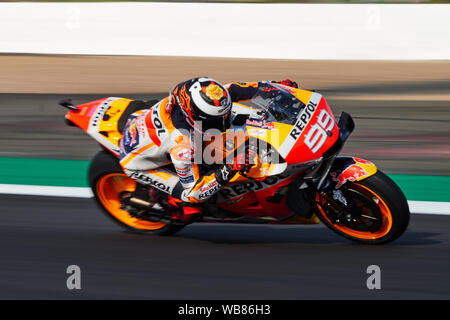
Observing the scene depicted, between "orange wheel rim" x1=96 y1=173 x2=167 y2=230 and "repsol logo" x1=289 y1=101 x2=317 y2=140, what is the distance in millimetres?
1565

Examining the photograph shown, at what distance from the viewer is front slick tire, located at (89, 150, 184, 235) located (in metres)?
5.80

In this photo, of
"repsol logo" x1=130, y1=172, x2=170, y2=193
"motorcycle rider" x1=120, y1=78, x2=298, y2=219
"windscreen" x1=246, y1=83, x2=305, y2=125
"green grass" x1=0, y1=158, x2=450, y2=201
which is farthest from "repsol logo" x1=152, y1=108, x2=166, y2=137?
"green grass" x1=0, y1=158, x2=450, y2=201

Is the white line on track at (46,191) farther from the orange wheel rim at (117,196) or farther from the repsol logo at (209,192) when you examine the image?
the repsol logo at (209,192)

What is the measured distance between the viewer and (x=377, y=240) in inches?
211

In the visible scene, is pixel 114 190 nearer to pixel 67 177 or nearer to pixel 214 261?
pixel 214 261

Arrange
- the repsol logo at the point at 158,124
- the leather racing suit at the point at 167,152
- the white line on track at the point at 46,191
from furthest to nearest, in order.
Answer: the white line on track at the point at 46,191
the repsol logo at the point at 158,124
the leather racing suit at the point at 167,152

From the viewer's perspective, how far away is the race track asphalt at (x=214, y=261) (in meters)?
4.80

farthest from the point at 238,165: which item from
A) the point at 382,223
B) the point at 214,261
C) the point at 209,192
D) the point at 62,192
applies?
the point at 62,192

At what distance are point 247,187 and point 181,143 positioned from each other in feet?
1.98

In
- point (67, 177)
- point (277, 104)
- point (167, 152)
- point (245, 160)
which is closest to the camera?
point (245, 160)

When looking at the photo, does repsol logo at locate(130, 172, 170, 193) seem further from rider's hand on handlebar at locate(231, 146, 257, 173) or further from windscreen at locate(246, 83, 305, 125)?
windscreen at locate(246, 83, 305, 125)

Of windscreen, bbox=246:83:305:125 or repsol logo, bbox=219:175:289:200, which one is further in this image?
repsol logo, bbox=219:175:289:200

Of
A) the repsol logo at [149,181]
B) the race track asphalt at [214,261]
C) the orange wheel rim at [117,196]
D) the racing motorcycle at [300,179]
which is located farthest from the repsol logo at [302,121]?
the orange wheel rim at [117,196]

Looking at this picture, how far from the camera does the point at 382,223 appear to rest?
207 inches
